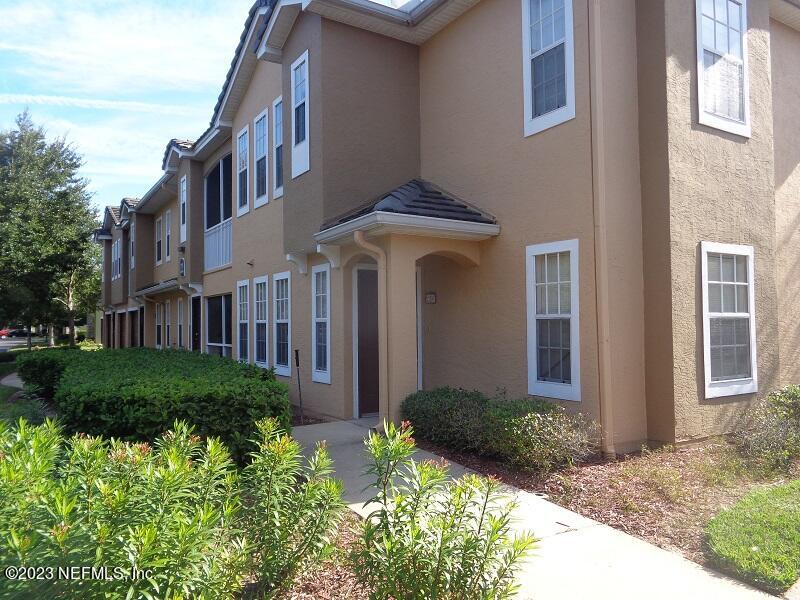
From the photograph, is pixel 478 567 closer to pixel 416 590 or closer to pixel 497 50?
pixel 416 590

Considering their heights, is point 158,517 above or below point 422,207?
below

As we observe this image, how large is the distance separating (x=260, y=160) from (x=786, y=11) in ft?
34.5

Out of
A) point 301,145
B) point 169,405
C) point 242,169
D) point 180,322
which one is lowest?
point 169,405

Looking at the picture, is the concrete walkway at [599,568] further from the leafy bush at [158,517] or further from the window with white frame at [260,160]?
the window with white frame at [260,160]

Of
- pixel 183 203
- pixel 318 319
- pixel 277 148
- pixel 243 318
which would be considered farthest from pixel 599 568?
pixel 183 203

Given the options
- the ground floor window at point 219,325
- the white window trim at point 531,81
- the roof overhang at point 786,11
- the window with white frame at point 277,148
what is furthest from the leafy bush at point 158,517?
the ground floor window at point 219,325

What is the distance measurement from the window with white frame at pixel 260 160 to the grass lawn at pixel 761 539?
435 inches

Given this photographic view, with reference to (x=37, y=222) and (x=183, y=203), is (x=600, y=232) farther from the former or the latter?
(x=37, y=222)

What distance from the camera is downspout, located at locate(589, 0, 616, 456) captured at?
7266mm

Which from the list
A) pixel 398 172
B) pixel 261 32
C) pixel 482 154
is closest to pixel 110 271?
pixel 261 32

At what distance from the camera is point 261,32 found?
11.9 meters

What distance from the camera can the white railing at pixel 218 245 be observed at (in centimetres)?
1638

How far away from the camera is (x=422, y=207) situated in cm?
896

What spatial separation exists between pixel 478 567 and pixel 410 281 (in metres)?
A: 5.84
